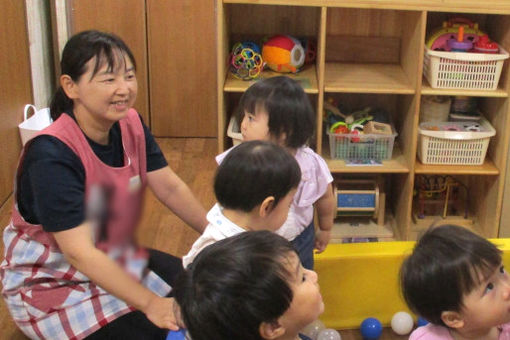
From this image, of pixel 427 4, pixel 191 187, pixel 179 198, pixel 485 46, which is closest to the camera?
pixel 179 198

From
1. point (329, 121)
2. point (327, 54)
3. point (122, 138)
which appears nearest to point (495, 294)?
point (122, 138)

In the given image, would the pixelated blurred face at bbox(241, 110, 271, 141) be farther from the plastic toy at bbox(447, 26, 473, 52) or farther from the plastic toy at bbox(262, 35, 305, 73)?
the plastic toy at bbox(447, 26, 473, 52)

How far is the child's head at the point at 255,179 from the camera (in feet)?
3.58

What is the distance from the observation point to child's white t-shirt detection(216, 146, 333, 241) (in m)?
1.49

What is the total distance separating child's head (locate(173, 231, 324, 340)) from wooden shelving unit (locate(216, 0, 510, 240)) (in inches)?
55.3

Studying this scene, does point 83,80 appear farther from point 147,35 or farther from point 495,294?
point 147,35

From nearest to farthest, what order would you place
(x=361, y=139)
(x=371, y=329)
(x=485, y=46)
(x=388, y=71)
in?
(x=371, y=329)
(x=485, y=46)
(x=361, y=139)
(x=388, y=71)

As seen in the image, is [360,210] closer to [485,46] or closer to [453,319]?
[485,46]

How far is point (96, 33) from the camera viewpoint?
1099 millimetres

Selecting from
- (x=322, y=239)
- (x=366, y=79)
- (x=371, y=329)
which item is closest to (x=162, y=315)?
(x=322, y=239)

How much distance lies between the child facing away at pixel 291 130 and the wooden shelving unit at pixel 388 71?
0.72m

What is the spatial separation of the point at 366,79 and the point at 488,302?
1.45m

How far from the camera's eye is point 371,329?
6.02 ft

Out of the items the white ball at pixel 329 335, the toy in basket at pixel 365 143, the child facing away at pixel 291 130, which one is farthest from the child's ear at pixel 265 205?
the toy in basket at pixel 365 143
